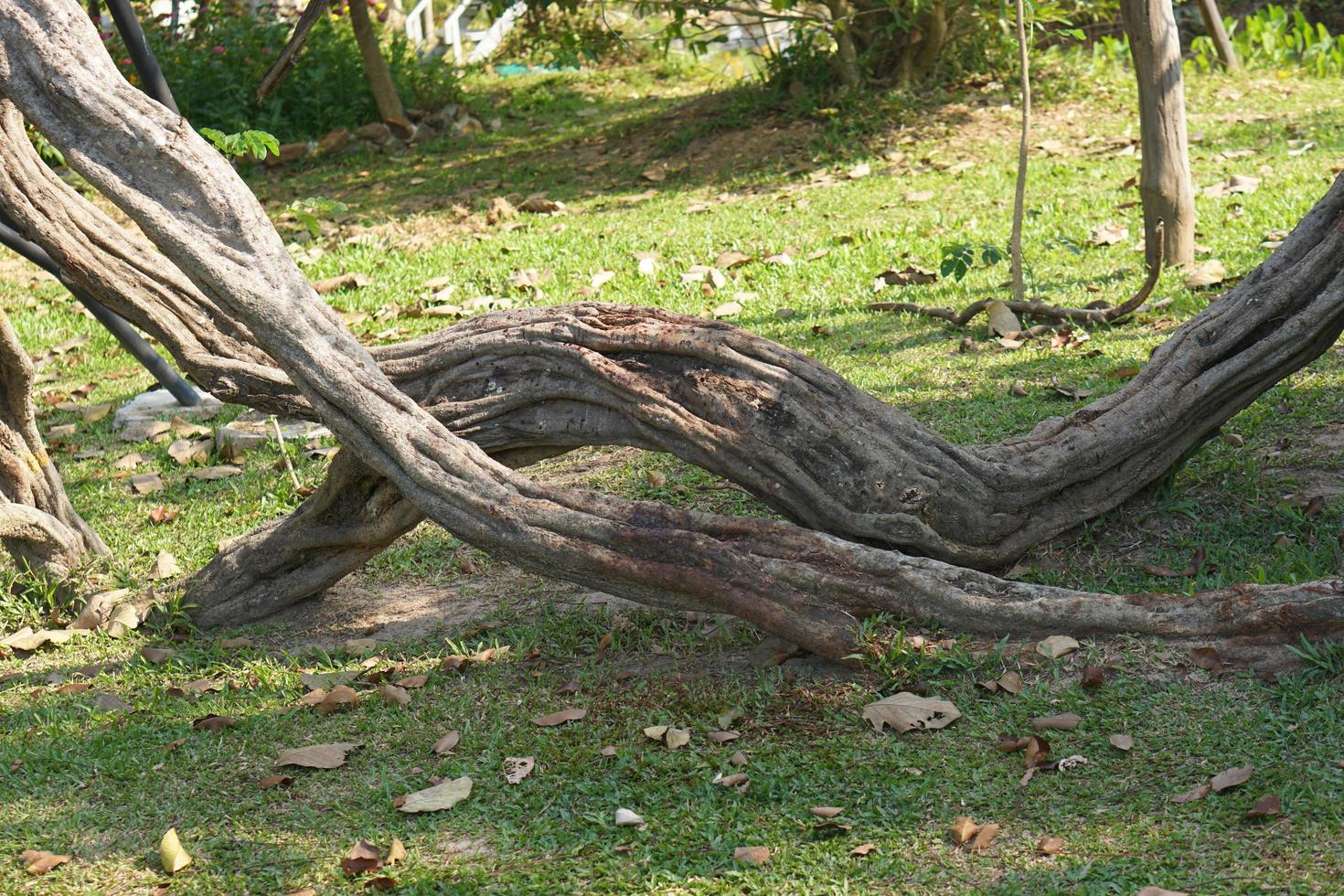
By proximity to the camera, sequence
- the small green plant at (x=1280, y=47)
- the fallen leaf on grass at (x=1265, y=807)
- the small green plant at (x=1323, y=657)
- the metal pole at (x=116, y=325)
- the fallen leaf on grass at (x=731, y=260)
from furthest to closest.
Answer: the small green plant at (x=1280, y=47), the fallen leaf on grass at (x=731, y=260), the metal pole at (x=116, y=325), the small green plant at (x=1323, y=657), the fallen leaf on grass at (x=1265, y=807)

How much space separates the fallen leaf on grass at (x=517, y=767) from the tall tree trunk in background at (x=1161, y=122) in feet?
14.3

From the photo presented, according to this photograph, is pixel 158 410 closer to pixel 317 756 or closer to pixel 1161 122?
pixel 317 756

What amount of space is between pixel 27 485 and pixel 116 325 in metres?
1.30

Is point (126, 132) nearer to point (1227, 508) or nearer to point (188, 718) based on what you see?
point (188, 718)

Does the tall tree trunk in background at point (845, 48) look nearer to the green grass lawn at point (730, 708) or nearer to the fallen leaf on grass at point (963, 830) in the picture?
the green grass lawn at point (730, 708)

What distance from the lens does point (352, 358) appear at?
12.3 ft

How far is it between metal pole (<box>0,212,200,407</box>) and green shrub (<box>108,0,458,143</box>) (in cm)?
532

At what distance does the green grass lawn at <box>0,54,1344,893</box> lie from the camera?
289 cm

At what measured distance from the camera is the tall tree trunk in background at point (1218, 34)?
35.2ft

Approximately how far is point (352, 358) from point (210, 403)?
3121 mm

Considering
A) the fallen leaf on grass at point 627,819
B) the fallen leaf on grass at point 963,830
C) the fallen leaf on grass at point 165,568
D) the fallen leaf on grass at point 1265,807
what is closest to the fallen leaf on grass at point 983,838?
the fallen leaf on grass at point 963,830

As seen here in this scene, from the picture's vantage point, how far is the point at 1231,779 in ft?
9.50

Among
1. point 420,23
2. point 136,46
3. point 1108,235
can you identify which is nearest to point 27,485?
point 136,46

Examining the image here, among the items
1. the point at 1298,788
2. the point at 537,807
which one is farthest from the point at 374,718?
the point at 1298,788
